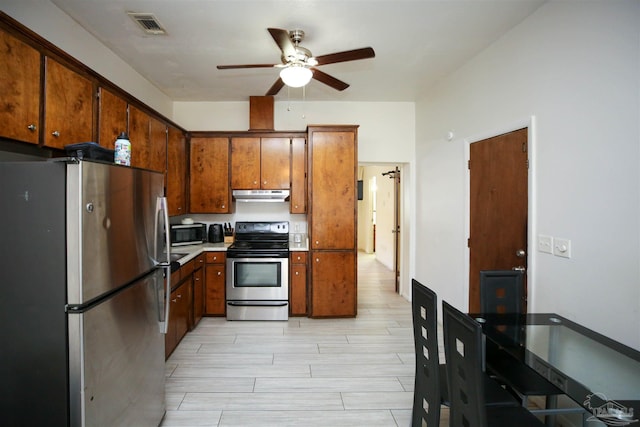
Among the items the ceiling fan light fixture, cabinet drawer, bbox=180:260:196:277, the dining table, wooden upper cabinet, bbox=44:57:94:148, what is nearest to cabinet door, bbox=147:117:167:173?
wooden upper cabinet, bbox=44:57:94:148

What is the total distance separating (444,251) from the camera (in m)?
3.70

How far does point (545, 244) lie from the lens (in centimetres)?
228

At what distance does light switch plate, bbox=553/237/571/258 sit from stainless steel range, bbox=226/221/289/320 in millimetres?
2743

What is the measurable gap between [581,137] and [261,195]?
3336 millimetres

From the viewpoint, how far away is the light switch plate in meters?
2.09

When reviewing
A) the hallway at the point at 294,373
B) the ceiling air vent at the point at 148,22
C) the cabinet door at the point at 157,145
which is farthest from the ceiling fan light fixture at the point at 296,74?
the hallway at the point at 294,373

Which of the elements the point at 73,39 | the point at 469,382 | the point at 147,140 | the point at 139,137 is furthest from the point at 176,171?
the point at 469,382

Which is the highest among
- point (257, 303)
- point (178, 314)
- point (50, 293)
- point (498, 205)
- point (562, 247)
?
point (498, 205)

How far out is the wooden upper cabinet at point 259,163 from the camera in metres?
4.23

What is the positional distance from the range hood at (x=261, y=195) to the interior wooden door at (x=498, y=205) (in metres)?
2.31

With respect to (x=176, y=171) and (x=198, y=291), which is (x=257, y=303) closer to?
(x=198, y=291)

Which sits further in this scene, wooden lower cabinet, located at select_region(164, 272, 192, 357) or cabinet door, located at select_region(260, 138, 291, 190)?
cabinet door, located at select_region(260, 138, 291, 190)

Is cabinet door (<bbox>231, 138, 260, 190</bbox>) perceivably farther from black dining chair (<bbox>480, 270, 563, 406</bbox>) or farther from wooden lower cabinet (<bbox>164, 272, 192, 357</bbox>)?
black dining chair (<bbox>480, 270, 563, 406</bbox>)

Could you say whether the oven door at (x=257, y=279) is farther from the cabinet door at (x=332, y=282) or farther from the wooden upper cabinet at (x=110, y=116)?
the wooden upper cabinet at (x=110, y=116)
